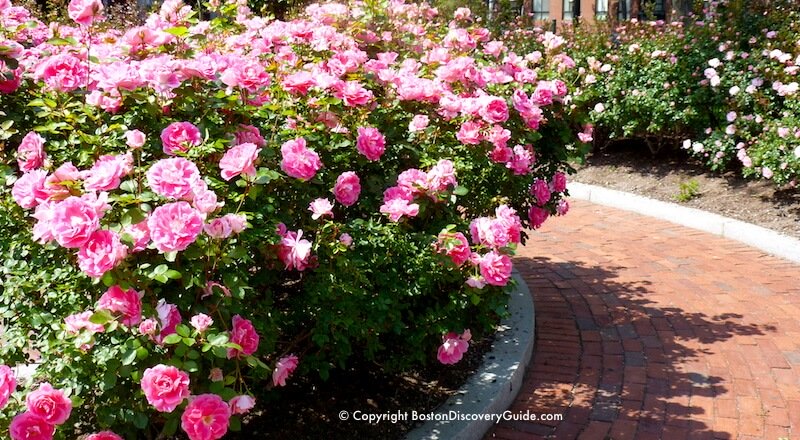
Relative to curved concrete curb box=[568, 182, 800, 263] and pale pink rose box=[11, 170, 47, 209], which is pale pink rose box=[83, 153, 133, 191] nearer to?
pale pink rose box=[11, 170, 47, 209]

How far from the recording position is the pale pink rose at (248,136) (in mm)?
2908

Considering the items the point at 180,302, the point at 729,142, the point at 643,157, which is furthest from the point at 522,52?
the point at 180,302

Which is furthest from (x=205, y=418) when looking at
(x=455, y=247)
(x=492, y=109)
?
(x=492, y=109)

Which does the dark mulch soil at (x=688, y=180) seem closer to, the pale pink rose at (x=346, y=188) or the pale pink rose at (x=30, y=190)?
the pale pink rose at (x=346, y=188)

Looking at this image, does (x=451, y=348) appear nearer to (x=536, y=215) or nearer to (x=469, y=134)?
(x=469, y=134)

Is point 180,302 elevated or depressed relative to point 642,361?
elevated

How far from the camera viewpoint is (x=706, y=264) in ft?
19.5

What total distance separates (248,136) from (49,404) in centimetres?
119

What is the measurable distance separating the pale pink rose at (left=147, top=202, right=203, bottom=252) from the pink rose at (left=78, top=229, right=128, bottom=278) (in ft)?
0.35

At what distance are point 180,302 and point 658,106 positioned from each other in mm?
7004

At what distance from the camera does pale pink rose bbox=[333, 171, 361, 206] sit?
3.11 meters

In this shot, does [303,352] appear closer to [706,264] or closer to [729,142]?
[706,264]

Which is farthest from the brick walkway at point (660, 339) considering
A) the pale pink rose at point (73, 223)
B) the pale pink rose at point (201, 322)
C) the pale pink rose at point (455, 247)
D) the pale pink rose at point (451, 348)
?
the pale pink rose at point (73, 223)

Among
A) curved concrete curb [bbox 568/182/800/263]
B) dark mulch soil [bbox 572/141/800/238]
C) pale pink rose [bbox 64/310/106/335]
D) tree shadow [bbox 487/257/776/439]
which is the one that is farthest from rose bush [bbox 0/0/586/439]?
dark mulch soil [bbox 572/141/800/238]
